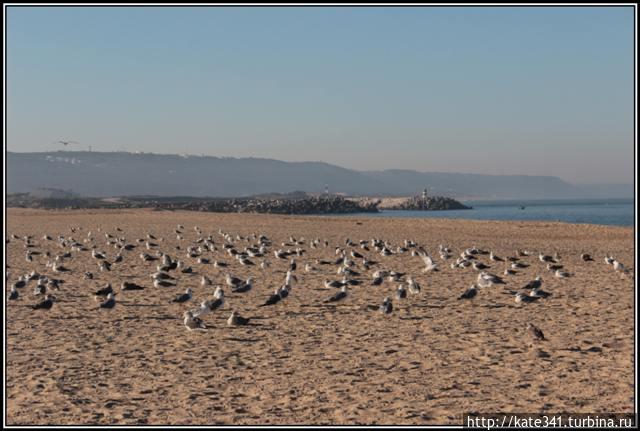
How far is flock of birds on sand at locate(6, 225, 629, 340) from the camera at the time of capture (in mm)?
15242

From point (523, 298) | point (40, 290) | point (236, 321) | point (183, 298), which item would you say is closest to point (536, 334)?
point (523, 298)

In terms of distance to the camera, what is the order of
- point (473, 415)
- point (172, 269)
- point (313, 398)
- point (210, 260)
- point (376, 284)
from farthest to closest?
point (210, 260) → point (172, 269) → point (376, 284) → point (313, 398) → point (473, 415)

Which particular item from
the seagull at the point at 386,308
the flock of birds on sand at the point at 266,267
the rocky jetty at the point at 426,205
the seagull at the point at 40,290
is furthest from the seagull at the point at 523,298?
the rocky jetty at the point at 426,205

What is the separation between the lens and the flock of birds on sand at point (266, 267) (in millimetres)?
15242

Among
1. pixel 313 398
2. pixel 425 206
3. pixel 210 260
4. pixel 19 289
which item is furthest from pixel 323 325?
pixel 425 206

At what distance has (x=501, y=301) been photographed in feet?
53.2

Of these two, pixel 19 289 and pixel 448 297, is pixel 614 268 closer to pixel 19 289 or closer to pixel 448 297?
pixel 448 297

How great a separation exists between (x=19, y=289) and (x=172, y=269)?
200 inches

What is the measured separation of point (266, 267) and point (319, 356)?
12146mm

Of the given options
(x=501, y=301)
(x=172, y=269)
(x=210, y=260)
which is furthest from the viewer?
(x=210, y=260)

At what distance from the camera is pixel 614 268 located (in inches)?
882

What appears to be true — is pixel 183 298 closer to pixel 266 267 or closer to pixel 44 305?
pixel 44 305

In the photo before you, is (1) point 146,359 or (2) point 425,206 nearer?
(1) point 146,359

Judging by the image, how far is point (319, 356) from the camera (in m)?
11.0
